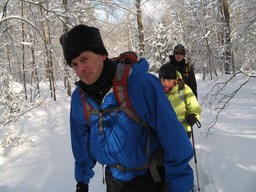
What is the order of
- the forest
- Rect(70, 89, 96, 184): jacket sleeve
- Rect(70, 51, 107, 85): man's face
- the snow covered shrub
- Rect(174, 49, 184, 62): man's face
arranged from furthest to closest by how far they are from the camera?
the snow covered shrub
the forest
Rect(174, 49, 184, 62): man's face
Rect(70, 89, 96, 184): jacket sleeve
Rect(70, 51, 107, 85): man's face

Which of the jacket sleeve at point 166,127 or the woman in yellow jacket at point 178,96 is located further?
the woman in yellow jacket at point 178,96

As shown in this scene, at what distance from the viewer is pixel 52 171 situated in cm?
612

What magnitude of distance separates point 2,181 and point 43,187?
0.97 metres

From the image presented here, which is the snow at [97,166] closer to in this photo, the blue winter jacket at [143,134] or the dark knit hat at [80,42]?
the blue winter jacket at [143,134]

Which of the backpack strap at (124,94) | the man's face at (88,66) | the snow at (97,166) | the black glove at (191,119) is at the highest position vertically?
the man's face at (88,66)

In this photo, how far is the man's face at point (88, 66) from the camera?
1932mm

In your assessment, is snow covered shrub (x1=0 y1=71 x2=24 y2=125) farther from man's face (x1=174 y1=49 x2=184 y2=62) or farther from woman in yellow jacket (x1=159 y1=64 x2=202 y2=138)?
woman in yellow jacket (x1=159 y1=64 x2=202 y2=138)

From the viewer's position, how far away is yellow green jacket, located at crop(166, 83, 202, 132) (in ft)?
14.3

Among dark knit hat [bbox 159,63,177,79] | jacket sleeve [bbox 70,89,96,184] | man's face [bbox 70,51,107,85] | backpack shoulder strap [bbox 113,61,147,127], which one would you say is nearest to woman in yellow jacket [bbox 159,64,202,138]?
dark knit hat [bbox 159,63,177,79]

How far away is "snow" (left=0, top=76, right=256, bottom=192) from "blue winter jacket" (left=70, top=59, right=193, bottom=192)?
111 inches

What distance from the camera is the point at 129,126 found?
5.89 ft

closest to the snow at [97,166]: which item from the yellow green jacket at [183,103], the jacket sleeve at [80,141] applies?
the yellow green jacket at [183,103]

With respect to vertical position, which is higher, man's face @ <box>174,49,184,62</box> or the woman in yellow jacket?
man's face @ <box>174,49,184,62</box>

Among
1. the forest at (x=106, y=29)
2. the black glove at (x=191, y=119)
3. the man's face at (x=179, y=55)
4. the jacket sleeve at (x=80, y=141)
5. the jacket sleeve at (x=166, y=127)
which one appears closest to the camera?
the jacket sleeve at (x=166, y=127)
